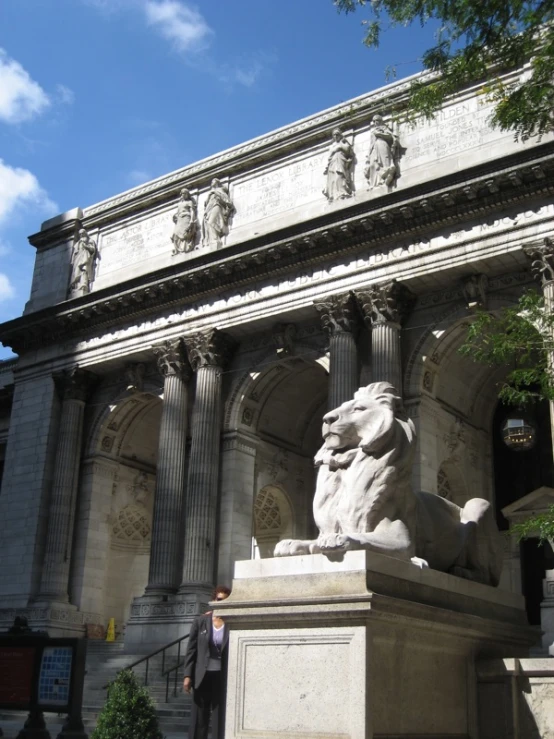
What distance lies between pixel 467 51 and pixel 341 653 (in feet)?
26.9

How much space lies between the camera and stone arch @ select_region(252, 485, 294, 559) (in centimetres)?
2947

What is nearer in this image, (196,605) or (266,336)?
(196,605)

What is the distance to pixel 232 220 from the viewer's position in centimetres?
2811

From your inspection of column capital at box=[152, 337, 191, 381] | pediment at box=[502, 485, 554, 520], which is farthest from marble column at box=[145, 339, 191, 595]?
pediment at box=[502, 485, 554, 520]

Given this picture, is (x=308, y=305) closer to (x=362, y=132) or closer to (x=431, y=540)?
(x=362, y=132)

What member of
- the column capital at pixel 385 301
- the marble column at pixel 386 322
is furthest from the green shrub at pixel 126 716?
the column capital at pixel 385 301

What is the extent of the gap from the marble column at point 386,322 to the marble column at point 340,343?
44 centimetres

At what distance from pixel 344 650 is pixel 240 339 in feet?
68.5

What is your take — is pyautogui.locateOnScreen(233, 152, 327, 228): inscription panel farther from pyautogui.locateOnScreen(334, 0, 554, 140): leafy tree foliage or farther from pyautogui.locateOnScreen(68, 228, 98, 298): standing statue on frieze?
pyautogui.locateOnScreen(334, 0, 554, 140): leafy tree foliage

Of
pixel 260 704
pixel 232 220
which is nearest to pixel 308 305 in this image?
pixel 232 220

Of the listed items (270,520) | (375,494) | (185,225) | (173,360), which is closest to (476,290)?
(173,360)

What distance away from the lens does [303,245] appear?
24.7 m

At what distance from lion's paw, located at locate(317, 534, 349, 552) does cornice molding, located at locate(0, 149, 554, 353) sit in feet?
52.4

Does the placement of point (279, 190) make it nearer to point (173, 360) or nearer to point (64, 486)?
point (173, 360)
